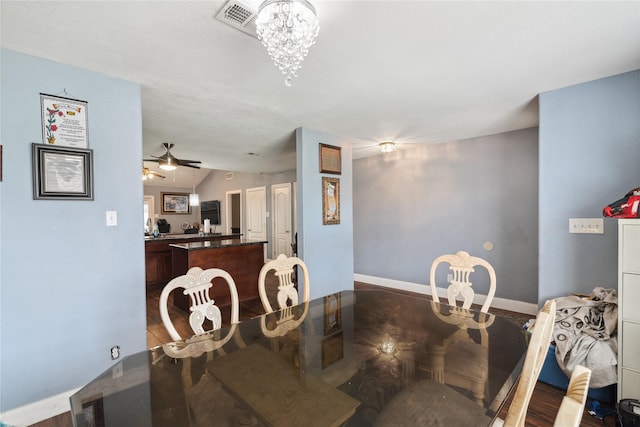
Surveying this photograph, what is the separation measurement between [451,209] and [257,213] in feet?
17.0

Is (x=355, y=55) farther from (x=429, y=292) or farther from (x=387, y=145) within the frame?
(x=429, y=292)

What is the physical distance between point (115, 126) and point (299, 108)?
156 centimetres

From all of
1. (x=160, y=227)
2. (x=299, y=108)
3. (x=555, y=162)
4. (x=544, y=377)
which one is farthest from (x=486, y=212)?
(x=160, y=227)

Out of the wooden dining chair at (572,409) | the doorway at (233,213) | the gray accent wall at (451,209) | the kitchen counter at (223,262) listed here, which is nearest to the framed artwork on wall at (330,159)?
the gray accent wall at (451,209)

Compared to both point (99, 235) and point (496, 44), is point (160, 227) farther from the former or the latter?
point (496, 44)

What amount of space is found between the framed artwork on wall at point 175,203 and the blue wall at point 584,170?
31.9 feet

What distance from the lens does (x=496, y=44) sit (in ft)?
5.86

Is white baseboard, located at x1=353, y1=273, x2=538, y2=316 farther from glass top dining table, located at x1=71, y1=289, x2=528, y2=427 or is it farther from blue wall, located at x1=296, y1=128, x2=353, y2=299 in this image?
glass top dining table, located at x1=71, y1=289, x2=528, y2=427

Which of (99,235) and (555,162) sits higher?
(555,162)

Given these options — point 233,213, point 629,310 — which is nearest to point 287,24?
point 629,310

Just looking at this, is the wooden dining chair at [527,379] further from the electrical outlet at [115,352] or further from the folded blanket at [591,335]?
the electrical outlet at [115,352]

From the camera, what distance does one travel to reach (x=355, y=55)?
6.22 feet

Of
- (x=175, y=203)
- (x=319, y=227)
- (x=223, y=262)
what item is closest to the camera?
(x=319, y=227)

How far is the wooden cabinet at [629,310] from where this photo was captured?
5.71 feet
